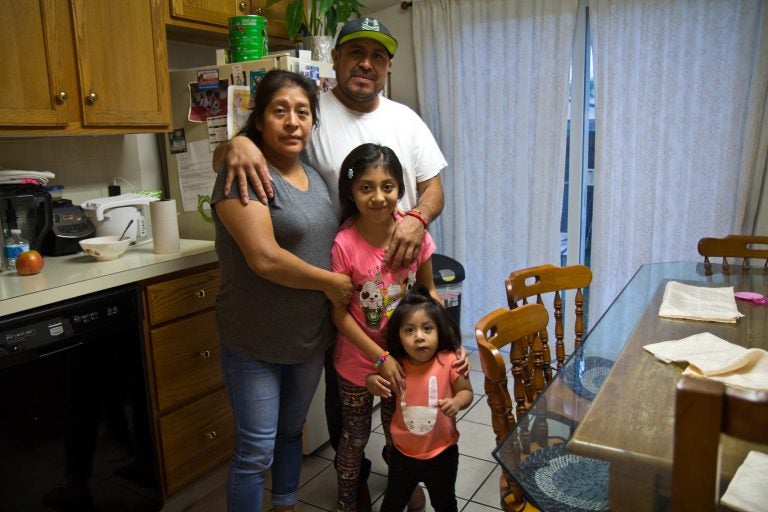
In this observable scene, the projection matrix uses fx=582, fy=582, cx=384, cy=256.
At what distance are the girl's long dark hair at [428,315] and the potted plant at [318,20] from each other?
1428mm

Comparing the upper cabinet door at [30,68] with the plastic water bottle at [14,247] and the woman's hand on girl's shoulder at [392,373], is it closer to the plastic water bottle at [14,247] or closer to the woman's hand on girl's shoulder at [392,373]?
the plastic water bottle at [14,247]

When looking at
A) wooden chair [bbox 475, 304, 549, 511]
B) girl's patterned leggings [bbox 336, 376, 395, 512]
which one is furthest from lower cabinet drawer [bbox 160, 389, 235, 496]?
wooden chair [bbox 475, 304, 549, 511]

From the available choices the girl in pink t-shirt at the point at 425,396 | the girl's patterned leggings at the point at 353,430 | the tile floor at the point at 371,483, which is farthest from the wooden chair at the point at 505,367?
the tile floor at the point at 371,483

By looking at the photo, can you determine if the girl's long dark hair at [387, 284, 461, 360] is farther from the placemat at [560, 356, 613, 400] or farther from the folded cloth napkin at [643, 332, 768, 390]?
the folded cloth napkin at [643, 332, 768, 390]

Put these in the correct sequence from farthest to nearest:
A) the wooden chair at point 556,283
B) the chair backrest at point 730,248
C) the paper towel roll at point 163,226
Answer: the chair backrest at point 730,248 < the paper towel roll at point 163,226 < the wooden chair at point 556,283

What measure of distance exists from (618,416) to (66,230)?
2.00 metres

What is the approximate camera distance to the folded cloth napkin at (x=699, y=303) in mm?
1648

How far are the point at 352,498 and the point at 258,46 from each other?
5.54 feet

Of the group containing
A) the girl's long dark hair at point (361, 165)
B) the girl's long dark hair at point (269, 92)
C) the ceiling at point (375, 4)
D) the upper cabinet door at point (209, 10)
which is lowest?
the girl's long dark hair at point (361, 165)

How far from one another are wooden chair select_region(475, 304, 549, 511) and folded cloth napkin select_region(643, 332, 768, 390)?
291 millimetres

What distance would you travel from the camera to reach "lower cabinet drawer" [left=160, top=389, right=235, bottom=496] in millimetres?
2111

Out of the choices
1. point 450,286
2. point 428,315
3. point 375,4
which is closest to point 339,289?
point 428,315

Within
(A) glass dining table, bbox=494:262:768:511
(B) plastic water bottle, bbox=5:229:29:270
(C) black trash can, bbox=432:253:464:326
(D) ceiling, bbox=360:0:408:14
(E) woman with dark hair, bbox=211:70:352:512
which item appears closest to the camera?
(A) glass dining table, bbox=494:262:768:511

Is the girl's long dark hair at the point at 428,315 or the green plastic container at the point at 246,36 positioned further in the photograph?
the green plastic container at the point at 246,36
